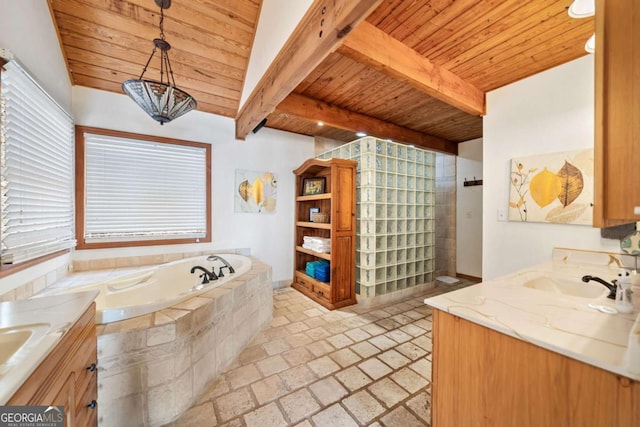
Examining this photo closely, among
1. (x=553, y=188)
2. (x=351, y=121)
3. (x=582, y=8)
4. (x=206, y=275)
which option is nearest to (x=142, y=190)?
(x=206, y=275)

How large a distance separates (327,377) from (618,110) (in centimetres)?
191

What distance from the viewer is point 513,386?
0.79 metres

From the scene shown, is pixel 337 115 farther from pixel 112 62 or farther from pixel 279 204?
pixel 112 62

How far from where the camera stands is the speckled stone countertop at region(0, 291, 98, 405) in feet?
1.66

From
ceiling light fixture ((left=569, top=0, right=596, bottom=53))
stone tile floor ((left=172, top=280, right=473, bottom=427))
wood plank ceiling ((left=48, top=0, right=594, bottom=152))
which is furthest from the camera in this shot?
wood plank ceiling ((left=48, top=0, right=594, bottom=152))

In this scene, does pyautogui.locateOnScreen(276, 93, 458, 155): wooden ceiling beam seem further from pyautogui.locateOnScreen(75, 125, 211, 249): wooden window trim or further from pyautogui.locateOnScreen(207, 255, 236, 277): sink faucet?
pyautogui.locateOnScreen(207, 255, 236, 277): sink faucet

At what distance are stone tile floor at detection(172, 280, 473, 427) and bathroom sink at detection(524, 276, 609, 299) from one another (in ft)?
3.14

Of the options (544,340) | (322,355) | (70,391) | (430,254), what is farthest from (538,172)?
(70,391)

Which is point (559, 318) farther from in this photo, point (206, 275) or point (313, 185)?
point (313, 185)

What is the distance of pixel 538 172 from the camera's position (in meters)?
2.06

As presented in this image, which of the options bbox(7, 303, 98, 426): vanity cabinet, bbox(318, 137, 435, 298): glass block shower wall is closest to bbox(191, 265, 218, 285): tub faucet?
bbox(7, 303, 98, 426): vanity cabinet

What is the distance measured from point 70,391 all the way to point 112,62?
282 cm

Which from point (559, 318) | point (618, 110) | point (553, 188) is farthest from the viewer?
point (553, 188)

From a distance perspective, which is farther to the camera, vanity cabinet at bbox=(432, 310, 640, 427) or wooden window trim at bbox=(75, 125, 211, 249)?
wooden window trim at bbox=(75, 125, 211, 249)
